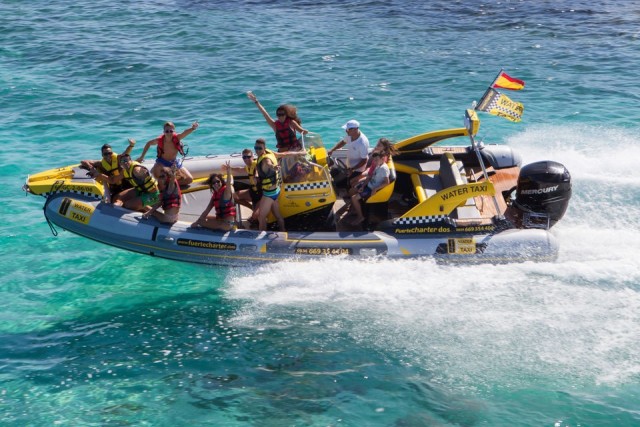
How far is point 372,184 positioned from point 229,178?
2.00 metres

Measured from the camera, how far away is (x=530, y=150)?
50.1ft

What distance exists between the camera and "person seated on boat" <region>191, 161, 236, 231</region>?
32.6ft

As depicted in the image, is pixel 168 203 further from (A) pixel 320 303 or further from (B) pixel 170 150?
(A) pixel 320 303

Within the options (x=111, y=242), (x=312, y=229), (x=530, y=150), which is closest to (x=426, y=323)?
(x=312, y=229)

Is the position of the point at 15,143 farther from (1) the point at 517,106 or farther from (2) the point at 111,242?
(1) the point at 517,106

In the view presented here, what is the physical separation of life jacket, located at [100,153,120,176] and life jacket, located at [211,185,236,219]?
5.33 feet

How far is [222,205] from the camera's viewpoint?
10.1 m

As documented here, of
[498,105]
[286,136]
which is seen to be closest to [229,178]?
A: [286,136]

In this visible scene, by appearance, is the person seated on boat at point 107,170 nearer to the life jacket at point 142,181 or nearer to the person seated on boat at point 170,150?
the life jacket at point 142,181

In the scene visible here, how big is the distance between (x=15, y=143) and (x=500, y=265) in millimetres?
10821

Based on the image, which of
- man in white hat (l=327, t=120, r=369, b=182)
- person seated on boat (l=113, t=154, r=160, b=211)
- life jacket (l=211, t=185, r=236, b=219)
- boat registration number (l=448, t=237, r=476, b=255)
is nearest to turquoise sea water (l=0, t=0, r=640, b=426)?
boat registration number (l=448, t=237, r=476, b=255)

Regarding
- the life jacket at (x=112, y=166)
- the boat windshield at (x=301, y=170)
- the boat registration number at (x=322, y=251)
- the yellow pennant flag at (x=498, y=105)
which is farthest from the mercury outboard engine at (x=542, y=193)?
the life jacket at (x=112, y=166)

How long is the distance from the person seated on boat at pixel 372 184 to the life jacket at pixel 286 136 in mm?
1227

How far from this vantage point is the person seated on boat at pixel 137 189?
10328mm
